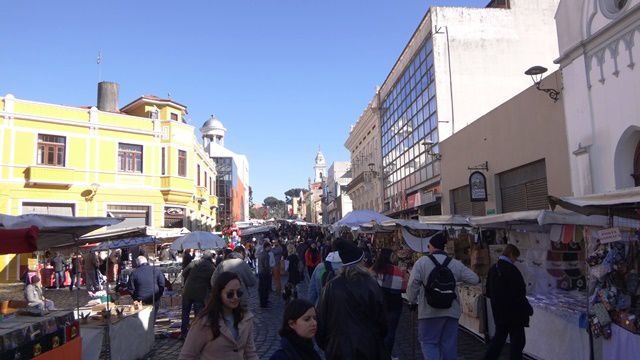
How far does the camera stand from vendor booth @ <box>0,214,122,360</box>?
489cm

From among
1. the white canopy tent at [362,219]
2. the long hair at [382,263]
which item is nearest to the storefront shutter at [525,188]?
the white canopy tent at [362,219]

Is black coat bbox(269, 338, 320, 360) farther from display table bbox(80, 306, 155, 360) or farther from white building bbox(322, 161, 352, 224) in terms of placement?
white building bbox(322, 161, 352, 224)

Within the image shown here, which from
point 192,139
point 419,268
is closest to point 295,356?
point 419,268

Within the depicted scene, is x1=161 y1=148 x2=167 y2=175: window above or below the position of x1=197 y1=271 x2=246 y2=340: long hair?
above

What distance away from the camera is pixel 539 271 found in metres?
8.52

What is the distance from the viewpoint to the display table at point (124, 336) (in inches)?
277

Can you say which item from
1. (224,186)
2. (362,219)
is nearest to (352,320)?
(362,219)

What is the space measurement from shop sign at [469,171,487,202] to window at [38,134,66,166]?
2157 cm

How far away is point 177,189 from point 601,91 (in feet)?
79.8

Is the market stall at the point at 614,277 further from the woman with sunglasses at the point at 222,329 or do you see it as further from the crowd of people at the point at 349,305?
the woman with sunglasses at the point at 222,329

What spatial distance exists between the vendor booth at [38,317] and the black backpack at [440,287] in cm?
414

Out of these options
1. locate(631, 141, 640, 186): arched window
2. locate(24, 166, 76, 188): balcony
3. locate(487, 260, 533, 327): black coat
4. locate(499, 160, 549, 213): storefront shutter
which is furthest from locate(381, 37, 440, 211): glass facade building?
locate(24, 166, 76, 188): balcony

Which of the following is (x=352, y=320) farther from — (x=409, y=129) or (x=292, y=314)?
(x=409, y=129)

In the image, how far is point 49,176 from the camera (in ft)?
83.0
